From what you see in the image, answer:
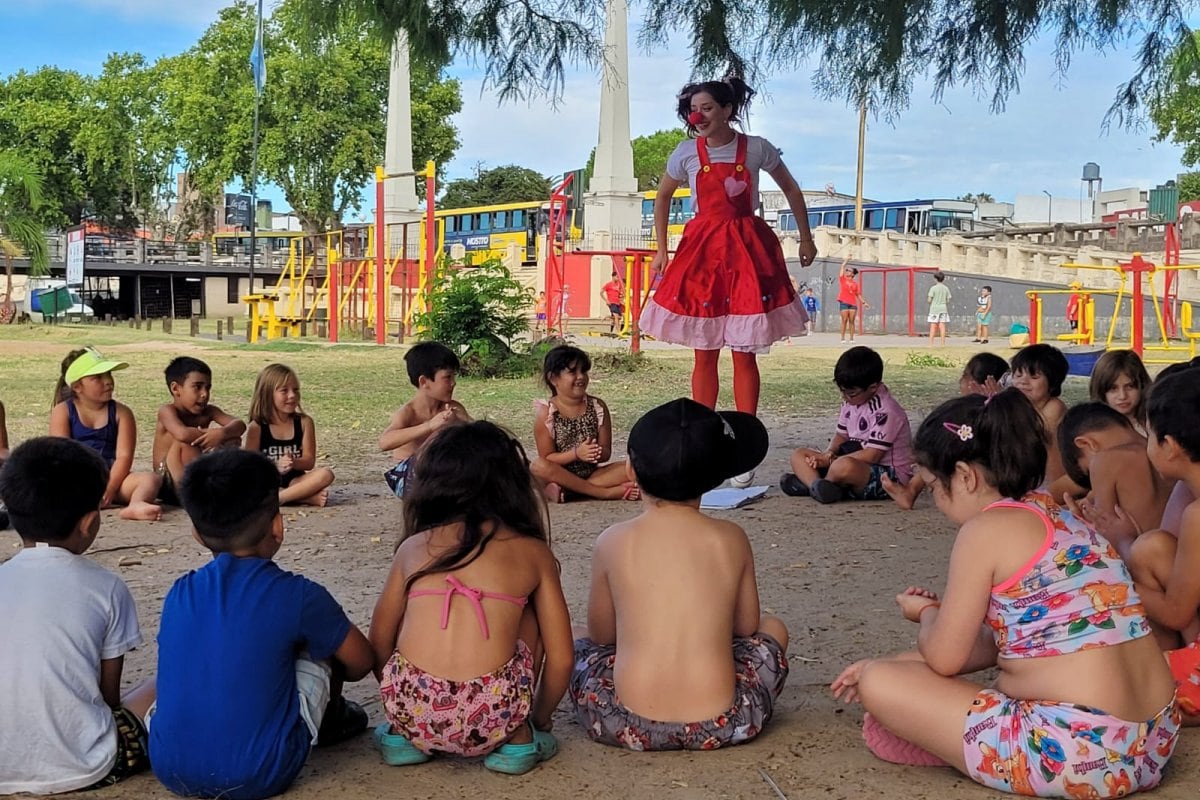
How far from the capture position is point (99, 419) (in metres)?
5.50

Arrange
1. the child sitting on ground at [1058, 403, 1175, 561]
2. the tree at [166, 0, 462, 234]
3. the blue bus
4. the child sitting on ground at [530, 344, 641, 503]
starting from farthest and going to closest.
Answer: the tree at [166, 0, 462, 234], the blue bus, the child sitting on ground at [530, 344, 641, 503], the child sitting on ground at [1058, 403, 1175, 561]

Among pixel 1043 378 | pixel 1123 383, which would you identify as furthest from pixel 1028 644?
pixel 1043 378

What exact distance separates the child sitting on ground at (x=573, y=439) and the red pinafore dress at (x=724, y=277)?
0.48 m

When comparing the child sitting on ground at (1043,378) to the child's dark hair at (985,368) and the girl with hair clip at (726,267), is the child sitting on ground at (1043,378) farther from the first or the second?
the girl with hair clip at (726,267)

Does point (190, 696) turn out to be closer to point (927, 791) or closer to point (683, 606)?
point (683, 606)

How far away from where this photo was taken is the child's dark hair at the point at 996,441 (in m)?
2.48

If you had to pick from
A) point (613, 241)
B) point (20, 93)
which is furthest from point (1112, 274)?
point (20, 93)

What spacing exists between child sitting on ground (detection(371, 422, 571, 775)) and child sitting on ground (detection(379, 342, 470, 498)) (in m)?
2.78

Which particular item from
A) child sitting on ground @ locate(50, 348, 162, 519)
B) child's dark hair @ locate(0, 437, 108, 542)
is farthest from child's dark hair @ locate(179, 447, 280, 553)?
child sitting on ground @ locate(50, 348, 162, 519)

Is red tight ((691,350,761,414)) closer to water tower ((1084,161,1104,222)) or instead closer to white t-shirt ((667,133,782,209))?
white t-shirt ((667,133,782,209))

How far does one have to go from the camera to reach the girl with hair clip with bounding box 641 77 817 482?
5938 mm

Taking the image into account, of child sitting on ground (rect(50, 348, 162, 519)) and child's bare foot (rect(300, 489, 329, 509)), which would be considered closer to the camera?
child sitting on ground (rect(50, 348, 162, 519))

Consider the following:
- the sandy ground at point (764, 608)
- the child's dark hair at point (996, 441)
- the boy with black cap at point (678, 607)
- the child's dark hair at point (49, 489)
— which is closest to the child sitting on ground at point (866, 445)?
the sandy ground at point (764, 608)

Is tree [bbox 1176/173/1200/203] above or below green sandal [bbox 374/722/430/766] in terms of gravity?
above
